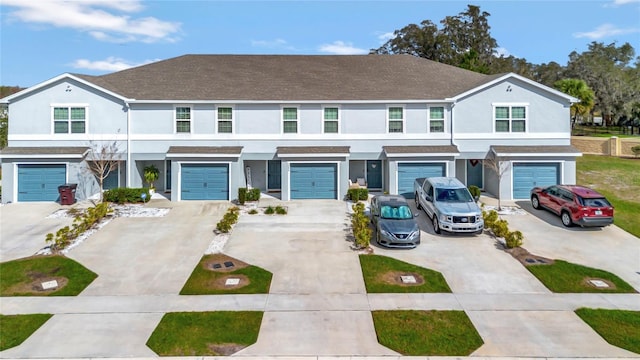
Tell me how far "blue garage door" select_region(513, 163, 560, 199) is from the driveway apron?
36.4ft

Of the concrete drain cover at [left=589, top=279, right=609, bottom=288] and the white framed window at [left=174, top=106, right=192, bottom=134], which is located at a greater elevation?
the white framed window at [left=174, top=106, right=192, bottom=134]

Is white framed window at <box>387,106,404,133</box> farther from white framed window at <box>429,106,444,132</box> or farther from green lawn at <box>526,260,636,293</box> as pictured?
green lawn at <box>526,260,636,293</box>

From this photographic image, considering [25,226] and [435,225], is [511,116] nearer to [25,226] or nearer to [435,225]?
[435,225]

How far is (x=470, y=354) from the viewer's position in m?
8.66

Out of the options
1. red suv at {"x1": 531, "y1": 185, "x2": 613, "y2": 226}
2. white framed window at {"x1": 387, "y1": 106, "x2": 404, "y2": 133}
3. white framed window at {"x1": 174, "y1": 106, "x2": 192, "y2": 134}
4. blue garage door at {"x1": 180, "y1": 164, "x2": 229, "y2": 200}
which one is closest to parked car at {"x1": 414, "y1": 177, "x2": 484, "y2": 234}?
Answer: red suv at {"x1": 531, "y1": 185, "x2": 613, "y2": 226}

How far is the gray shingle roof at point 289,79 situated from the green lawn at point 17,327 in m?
16.0

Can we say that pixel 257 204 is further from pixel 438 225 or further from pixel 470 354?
pixel 470 354

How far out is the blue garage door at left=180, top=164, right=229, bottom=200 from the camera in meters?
23.4

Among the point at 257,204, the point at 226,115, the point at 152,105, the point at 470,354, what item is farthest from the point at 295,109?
the point at 470,354

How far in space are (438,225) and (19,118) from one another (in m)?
24.5

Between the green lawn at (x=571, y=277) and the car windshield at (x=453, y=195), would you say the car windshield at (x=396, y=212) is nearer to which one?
the car windshield at (x=453, y=195)

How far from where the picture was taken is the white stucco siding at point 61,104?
23.3 m

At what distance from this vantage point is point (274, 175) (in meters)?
26.1

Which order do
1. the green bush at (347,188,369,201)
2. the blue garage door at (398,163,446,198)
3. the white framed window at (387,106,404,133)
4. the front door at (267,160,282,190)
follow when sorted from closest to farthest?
the green bush at (347,188,369,201) < the blue garage door at (398,163,446,198) < the white framed window at (387,106,404,133) < the front door at (267,160,282,190)
